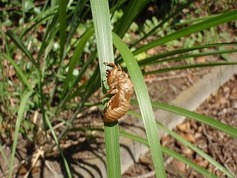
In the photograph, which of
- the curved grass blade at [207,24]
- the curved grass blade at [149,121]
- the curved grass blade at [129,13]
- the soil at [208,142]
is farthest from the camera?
the soil at [208,142]

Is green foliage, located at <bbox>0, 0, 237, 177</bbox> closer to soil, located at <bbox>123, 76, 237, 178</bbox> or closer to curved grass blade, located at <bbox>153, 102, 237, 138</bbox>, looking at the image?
curved grass blade, located at <bbox>153, 102, 237, 138</bbox>

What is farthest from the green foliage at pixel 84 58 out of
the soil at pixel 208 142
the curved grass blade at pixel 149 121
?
the soil at pixel 208 142

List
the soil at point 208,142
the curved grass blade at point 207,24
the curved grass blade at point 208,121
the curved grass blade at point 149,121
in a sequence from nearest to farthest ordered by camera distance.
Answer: the curved grass blade at point 149,121 → the curved grass blade at point 207,24 → the curved grass blade at point 208,121 → the soil at point 208,142

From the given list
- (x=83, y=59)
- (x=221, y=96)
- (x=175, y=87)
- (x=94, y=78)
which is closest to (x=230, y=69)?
(x=221, y=96)

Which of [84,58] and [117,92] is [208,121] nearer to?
[117,92]

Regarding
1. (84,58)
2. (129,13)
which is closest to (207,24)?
(129,13)

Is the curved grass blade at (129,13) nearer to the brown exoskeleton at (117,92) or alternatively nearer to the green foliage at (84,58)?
the green foliage at (84,58)

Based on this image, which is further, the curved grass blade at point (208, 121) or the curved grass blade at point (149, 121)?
the curved grass blade at point (208, 121)

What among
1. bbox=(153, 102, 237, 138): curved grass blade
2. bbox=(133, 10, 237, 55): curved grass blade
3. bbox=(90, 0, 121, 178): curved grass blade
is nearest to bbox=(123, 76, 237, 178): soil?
bbox=(153, 102, 237, 138): curved grass blade
